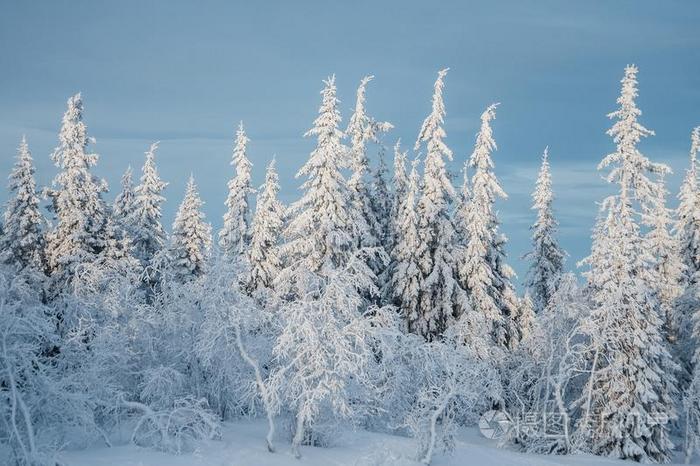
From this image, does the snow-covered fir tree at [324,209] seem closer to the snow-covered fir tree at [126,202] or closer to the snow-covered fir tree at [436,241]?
the snow-covered fir tree at [436,241]

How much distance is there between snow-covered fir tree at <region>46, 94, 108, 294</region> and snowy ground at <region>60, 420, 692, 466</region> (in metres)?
17.0

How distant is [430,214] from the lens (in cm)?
3700

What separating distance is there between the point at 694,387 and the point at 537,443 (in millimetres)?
8190

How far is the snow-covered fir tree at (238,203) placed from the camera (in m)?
44.6

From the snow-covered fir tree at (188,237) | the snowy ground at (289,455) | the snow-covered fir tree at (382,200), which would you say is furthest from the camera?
the snow-covered fir tree at (188,237)

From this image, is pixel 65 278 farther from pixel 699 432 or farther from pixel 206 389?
pixel 699 432

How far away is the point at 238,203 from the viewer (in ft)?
148

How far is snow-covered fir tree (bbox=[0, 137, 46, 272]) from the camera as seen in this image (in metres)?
39.4

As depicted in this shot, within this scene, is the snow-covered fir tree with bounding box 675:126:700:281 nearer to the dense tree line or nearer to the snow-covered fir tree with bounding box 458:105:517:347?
the dense tree line

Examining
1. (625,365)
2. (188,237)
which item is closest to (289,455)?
(625,365)

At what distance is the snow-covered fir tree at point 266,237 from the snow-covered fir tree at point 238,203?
1.20m

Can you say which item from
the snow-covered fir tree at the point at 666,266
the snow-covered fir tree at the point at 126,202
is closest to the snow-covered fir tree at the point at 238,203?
the snow-covered fir tree at the point at 126,202

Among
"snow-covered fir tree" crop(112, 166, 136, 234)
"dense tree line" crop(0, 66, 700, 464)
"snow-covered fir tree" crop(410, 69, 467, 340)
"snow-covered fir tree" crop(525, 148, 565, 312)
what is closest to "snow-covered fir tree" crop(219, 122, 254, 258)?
"dense tree line" crop(0, 66, 700, 464)

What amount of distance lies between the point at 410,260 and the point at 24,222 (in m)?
21.7
